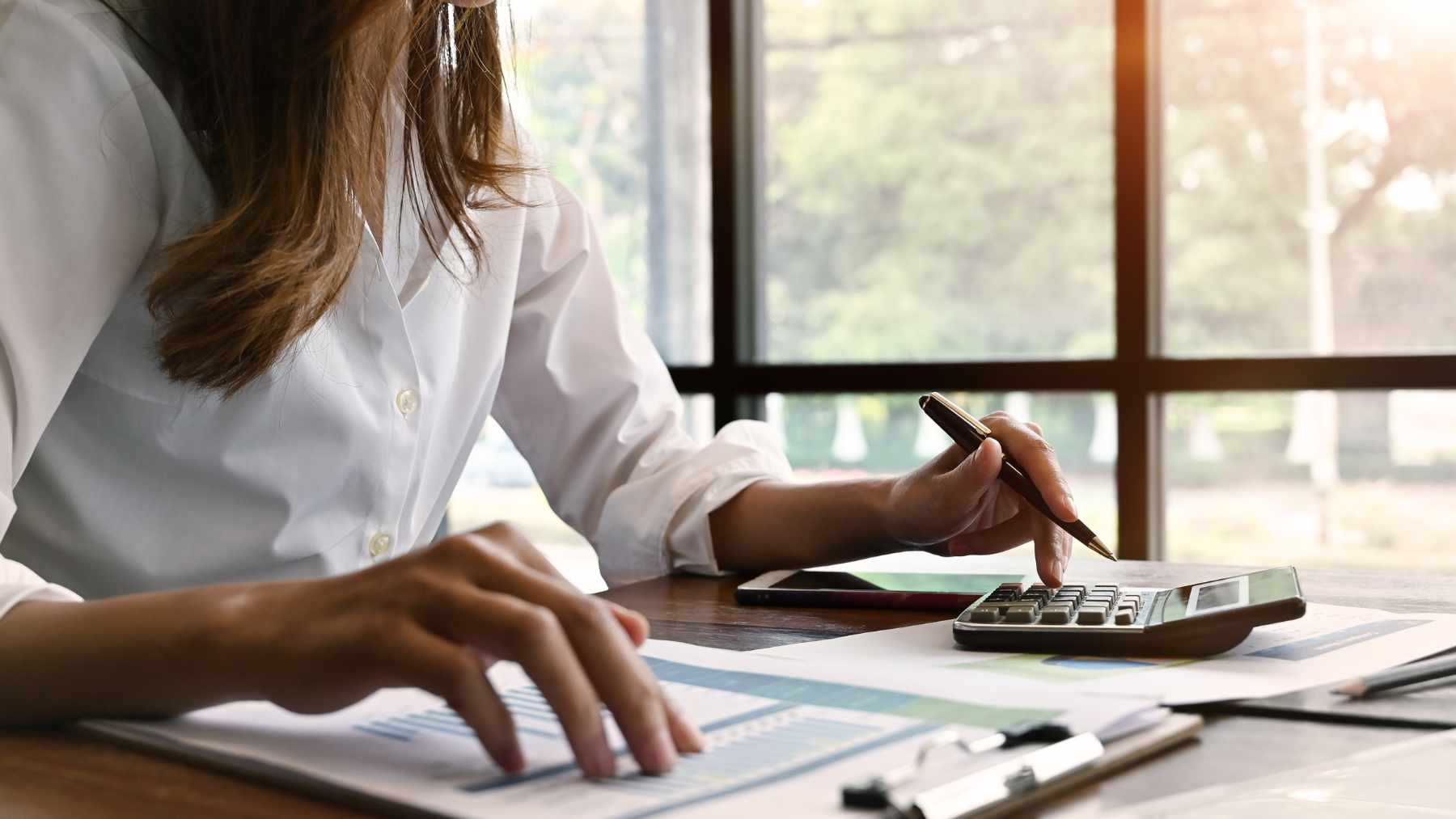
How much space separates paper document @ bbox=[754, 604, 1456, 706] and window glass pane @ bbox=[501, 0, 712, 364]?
217 cm

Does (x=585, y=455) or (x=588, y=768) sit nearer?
(x=588, y=768)

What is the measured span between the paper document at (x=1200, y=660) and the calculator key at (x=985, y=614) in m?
0.02

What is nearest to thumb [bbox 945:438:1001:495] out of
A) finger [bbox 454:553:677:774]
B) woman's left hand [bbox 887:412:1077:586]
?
woman's left hand [bbox 887:412:1077:586]

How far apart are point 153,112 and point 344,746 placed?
1.76 ft

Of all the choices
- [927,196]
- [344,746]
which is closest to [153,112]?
[344,746]

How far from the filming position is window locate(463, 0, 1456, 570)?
94.4 inches

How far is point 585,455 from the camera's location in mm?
1326

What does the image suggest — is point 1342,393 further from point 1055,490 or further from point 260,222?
point 260,222

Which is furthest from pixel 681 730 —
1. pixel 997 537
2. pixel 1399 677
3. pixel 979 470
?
pixel 997 537

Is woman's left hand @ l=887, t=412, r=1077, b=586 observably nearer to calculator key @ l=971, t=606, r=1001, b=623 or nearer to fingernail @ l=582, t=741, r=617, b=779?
calculator key @ l=971, t=606, r=1001, b=623

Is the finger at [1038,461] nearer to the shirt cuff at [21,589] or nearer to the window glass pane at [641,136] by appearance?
the shirt cuff at [21,589]

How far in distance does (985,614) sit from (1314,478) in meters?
1.98

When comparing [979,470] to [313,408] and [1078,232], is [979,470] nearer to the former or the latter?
[313,408]

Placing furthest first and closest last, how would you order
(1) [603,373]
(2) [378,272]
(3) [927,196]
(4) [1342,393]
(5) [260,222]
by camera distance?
(3) [927,196] → (4) [1342,393] → (1) [603,373] → (2) [378,272] → (5) [260,222]
